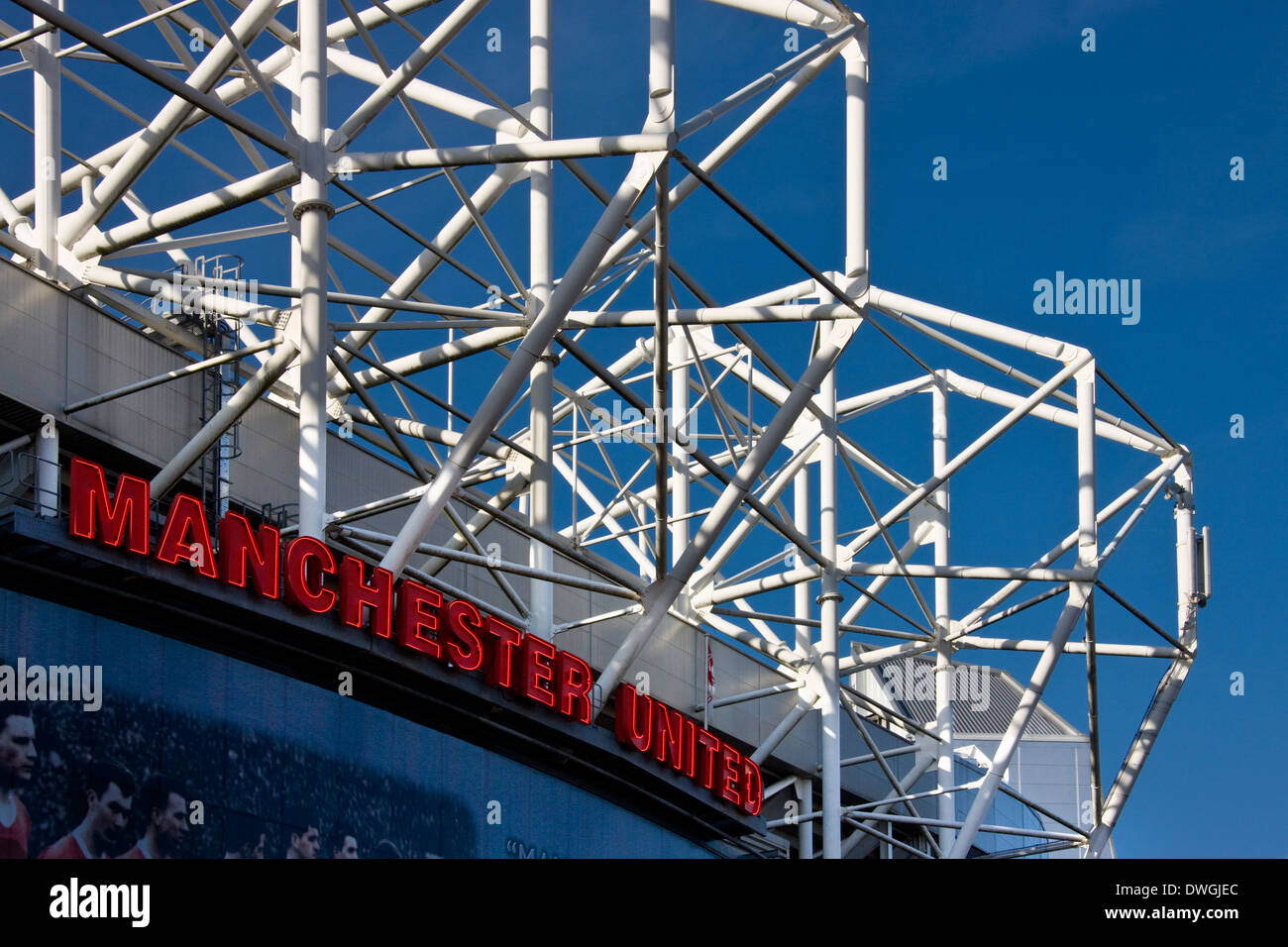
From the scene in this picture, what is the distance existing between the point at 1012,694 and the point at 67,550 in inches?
3217

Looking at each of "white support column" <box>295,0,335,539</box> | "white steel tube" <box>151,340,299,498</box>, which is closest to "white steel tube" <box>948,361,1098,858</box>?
"white support column" <box>295,0,335,539</box>

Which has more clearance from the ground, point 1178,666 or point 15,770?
point 1178,666

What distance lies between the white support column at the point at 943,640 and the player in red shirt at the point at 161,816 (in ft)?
103

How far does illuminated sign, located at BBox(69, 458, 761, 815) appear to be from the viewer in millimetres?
32156

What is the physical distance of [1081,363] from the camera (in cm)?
5503

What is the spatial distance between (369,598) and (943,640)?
27504 mm

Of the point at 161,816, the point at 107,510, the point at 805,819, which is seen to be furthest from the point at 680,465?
the point at 161,816

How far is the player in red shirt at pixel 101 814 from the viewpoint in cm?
3038

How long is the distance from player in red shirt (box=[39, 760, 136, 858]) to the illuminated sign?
322 centimetres

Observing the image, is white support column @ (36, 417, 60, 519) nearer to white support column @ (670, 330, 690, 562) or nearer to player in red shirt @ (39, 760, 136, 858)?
player in red shirt @ (39, 760, 136, 858)

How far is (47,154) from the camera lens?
135 feet

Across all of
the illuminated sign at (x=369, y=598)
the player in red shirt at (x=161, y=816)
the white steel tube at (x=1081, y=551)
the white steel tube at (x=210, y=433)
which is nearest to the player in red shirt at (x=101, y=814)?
the player in red shirt at (x=161, y=816)

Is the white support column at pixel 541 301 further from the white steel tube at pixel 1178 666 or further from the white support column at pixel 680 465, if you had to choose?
the white steel tube at pixel 1178 666

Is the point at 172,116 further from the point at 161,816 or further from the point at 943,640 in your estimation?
the point at 943,640
